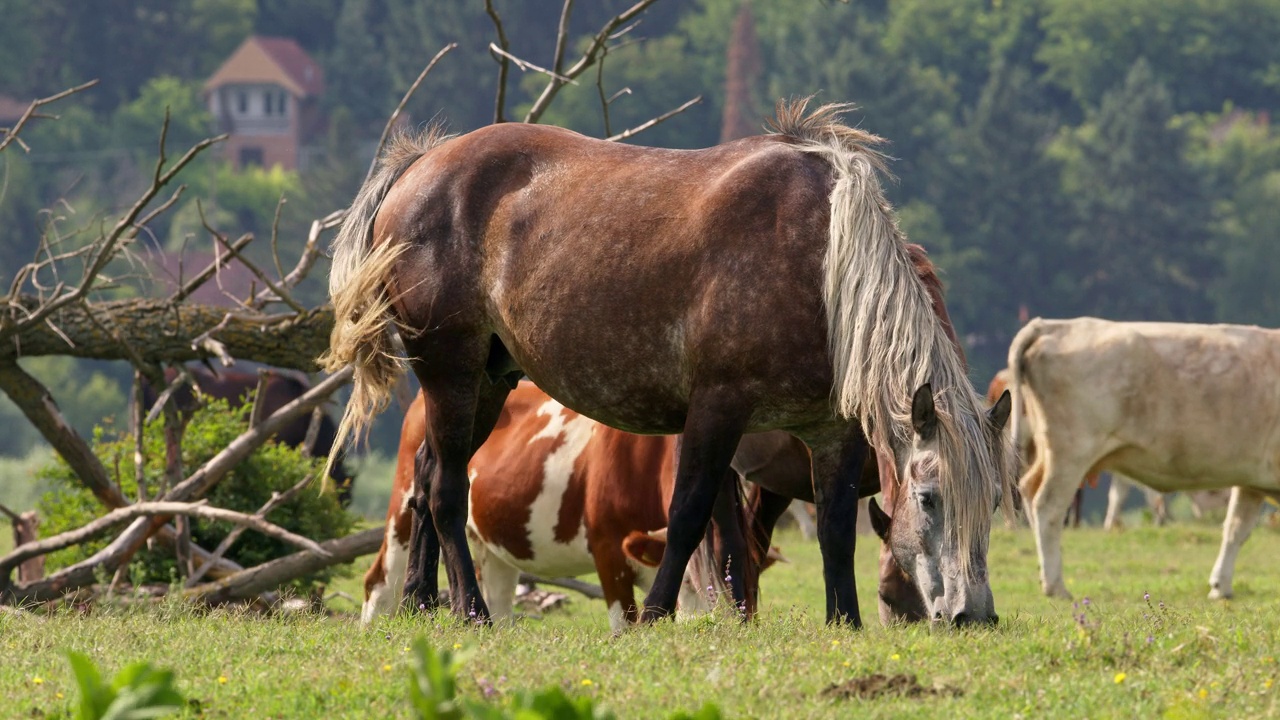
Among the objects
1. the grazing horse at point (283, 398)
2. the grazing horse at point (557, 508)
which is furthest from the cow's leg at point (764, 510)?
the grazing horse at point (283, 398)

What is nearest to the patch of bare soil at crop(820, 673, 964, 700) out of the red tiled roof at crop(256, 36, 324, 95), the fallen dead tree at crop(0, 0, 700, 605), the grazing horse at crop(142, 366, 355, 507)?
the fallen dead tree at crop(0, 0, 700, 605)

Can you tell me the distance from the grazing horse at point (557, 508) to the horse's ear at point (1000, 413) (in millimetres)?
1868

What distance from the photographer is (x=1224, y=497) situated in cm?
2459

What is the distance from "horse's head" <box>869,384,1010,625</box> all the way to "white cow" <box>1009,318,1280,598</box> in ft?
24.0

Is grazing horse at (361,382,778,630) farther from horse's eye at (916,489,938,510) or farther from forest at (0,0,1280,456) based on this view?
forest at (0,0,1280,456)

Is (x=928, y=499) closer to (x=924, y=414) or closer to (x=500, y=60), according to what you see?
(x=924, y=414)

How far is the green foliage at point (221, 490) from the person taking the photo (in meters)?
12.1

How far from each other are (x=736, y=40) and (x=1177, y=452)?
90.7m

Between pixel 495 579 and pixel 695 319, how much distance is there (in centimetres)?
416

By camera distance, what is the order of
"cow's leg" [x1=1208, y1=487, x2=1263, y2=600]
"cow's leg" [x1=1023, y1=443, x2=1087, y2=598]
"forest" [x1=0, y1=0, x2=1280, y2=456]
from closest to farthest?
"cow's leg" [x1=1208, y1=487, x2=1263, y2=600], "cow's leg" [x1=1023, y1=443, x2=1087, y2=598], "forest" [x1=0, y1=0, x2=1280, y2=456]

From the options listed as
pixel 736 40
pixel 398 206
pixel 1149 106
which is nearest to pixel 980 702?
pixel 398 206

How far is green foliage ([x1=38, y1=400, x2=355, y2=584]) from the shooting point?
1209 cm

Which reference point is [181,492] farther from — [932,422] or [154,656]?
[932,422]

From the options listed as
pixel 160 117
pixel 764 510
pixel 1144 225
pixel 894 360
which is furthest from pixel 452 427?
Answer: pixel 160 117
